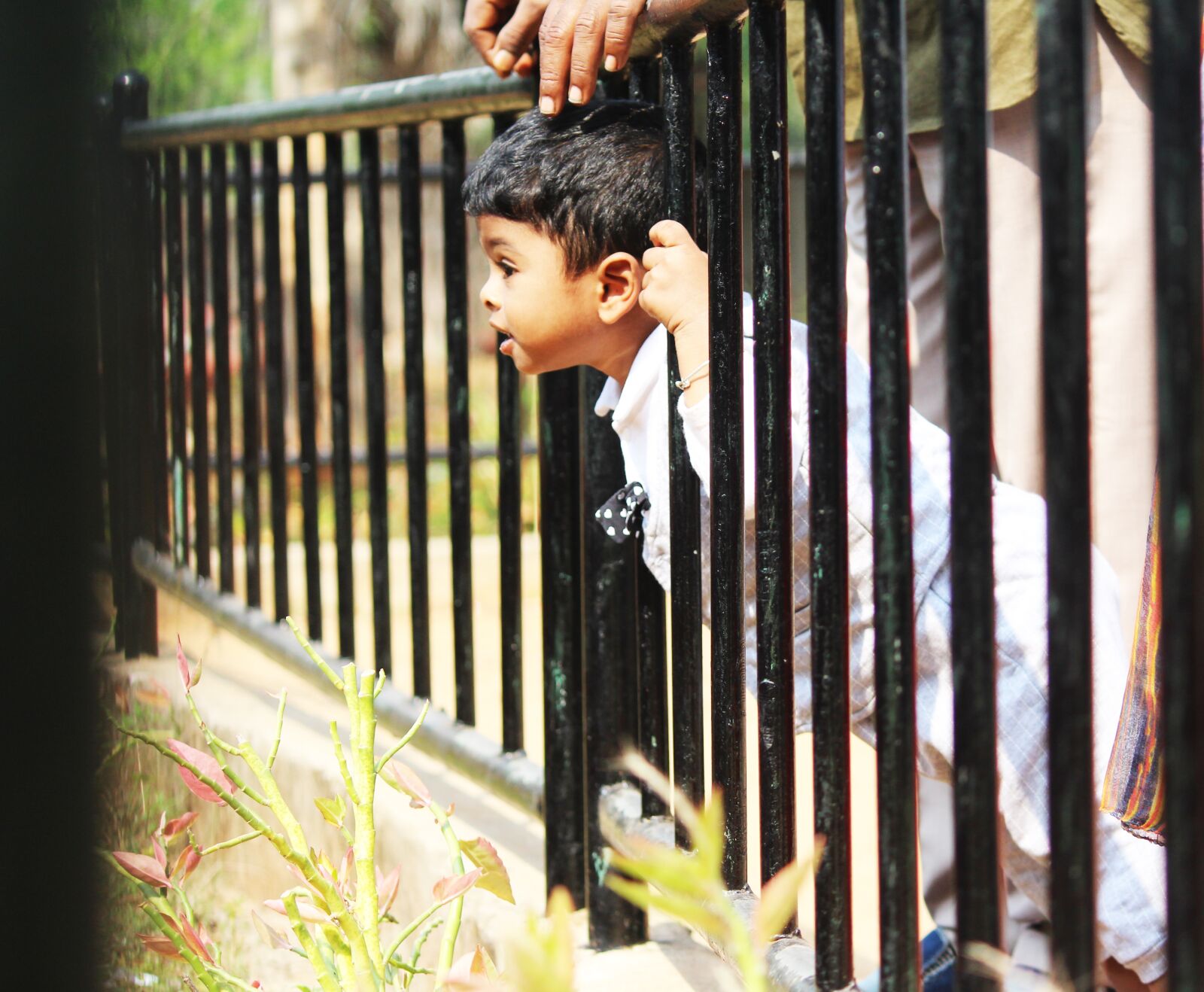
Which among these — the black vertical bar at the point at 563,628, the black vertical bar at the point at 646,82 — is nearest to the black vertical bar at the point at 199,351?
the black vertical bar at the point at 563,628

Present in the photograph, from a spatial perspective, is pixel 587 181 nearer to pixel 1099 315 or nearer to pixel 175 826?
pixel 1099 315

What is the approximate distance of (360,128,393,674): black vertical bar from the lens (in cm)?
247

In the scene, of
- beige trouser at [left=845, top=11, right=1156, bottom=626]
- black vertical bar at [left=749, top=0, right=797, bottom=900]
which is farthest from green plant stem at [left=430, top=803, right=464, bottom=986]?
beige trouser at [left=845, top=11, right=1156, bottom=626]

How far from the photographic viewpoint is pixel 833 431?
112 centimetres

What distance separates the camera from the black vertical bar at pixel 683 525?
149cm

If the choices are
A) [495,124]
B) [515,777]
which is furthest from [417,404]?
[515,777]

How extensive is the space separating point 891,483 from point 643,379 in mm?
708

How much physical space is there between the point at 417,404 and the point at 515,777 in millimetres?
665

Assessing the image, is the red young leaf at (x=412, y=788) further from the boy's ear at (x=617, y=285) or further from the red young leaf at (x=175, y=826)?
the boy's ear at (x=617, y=285)

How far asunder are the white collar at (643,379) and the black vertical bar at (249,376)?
1536mm

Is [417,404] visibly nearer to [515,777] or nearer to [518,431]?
[518,431]

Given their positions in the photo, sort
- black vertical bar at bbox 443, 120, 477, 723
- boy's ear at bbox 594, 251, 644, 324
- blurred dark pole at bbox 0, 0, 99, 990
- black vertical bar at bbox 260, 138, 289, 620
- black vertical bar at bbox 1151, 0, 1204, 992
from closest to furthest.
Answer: blurred dark pole at bbox 0, 0, 99, 990, black vertical bar at bbox 1151, 0, 1204, 992, boy's ear at bbox 594, 251, 644, 324, black vertical bar at bbox 443, 120, 477, 723, black vertical bar at bbox 260, 138, 289, 620

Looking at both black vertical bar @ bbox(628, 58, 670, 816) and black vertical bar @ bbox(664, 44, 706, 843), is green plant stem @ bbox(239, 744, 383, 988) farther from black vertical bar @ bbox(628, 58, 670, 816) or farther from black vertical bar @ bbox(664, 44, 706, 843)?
black vertical bar @ bbox(628, 58, 670, 816)

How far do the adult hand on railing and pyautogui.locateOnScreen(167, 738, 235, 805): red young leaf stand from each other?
908 millimetres
